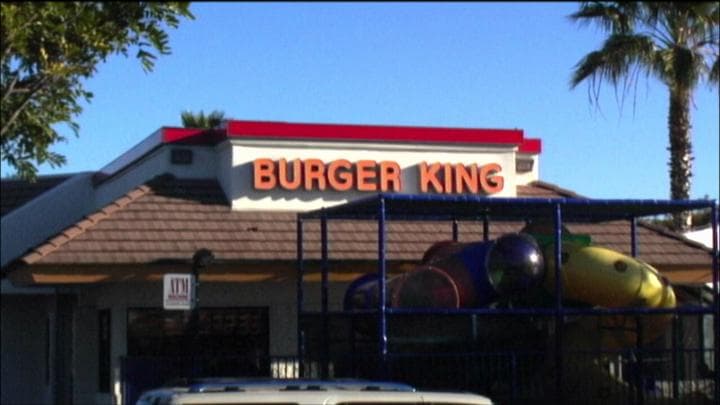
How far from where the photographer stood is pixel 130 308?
→ 21.8 meters

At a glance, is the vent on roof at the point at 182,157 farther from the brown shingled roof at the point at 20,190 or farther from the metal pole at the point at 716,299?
the metal pole at the point at 716,299

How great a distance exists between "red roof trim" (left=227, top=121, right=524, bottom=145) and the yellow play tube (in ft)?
18.2

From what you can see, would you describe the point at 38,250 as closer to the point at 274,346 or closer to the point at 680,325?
the point at 274,346

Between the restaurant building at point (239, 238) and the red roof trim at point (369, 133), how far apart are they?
0.02 meters

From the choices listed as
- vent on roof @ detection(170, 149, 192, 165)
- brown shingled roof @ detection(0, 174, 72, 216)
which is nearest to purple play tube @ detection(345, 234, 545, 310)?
vent on roof @ detection(170, 149, 192, 165)

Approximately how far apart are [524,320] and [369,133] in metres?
5.97

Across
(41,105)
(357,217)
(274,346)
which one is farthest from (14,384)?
(41,105)

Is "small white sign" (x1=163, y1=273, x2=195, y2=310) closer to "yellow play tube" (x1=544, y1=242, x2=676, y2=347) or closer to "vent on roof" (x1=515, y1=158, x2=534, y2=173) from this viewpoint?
"yellow play tube" (x1=544, y1=242, x2=676, y2=347)

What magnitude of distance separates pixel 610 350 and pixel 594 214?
2.80 m

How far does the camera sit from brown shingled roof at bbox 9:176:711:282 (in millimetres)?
20703

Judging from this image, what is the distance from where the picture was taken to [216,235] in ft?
71.6

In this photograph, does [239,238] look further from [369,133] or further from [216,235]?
[369,133]

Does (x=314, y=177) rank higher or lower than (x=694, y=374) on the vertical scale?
higher

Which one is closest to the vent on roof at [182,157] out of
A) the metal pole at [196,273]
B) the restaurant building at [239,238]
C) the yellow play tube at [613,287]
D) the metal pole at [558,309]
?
the restaurant building at [239,238]
